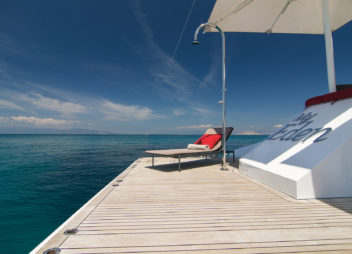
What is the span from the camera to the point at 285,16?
6734 millimetres

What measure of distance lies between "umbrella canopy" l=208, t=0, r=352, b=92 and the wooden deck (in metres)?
4.54

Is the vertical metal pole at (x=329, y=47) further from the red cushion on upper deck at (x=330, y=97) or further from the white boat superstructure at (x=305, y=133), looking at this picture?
the red cushion on upper deck at (x=330, y=97)

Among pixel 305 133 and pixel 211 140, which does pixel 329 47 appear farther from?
pixel 211 140

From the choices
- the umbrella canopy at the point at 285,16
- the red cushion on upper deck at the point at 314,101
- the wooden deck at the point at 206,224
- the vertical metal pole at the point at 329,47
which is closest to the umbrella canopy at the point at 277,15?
the umbrella canopy at the point at 285,16

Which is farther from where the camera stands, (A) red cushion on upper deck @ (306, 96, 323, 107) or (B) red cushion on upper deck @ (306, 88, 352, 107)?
(A) red cushion on upper deck @ (306, 96, 323, 107)

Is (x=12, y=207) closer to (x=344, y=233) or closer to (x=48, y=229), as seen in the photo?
(x=48, y=229)

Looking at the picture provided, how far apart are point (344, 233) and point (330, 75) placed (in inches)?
203

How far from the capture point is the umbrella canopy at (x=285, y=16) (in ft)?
17.5

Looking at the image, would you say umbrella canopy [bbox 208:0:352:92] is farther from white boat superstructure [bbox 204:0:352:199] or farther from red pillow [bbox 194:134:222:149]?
red pillow [bbox 194:134:222:149]

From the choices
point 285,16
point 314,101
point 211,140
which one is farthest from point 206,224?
point 285,16

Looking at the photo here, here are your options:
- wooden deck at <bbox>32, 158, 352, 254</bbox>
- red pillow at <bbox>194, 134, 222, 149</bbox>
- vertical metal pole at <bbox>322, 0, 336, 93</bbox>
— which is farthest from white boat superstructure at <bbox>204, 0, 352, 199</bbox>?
red pillow at <bbox>194, 134, 222, 149</bbox>

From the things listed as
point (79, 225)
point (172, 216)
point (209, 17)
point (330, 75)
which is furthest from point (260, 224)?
point (209, 17)

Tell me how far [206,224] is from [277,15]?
26.0ft

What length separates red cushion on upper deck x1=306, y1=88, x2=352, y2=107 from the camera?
12.7 ft
